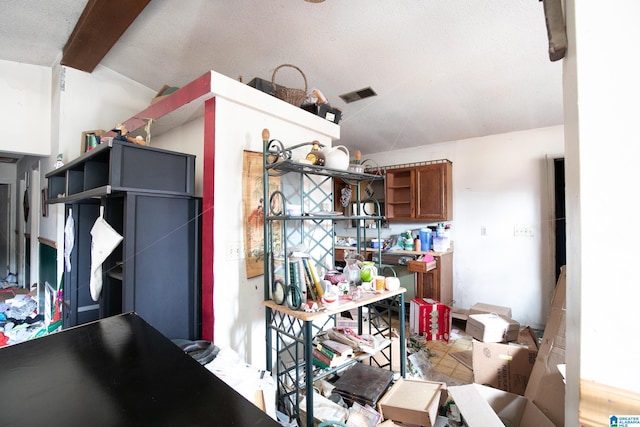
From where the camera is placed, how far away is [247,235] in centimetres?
173

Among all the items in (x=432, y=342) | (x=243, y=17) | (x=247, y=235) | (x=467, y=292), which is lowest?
(x=432, y=342)

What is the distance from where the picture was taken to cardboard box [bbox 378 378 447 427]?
1.40 m

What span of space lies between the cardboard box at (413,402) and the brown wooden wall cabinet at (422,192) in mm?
2195

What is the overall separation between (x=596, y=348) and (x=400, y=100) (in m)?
2.46

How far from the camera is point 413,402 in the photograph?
4.84 ft

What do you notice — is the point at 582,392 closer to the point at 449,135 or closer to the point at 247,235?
the point at 247,235

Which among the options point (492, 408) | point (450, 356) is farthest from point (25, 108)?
point (450, 356)

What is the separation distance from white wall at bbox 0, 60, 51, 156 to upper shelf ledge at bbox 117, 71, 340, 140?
1.13 metres

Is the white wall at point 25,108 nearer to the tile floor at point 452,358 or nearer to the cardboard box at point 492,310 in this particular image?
the tile floor at point 452,358

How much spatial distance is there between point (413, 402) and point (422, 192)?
255cm

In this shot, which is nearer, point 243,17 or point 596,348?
point 596,348

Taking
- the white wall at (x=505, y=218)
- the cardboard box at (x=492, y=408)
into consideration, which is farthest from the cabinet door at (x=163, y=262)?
the white wall at (x=505, y=218)

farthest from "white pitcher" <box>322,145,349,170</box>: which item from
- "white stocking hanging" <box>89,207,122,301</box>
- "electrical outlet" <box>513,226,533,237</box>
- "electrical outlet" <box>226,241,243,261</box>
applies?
"electrical outlet" <box>513,226,533,237</box>

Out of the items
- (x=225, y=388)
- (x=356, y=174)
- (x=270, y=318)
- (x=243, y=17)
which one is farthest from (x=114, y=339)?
(x=243, y=17)
